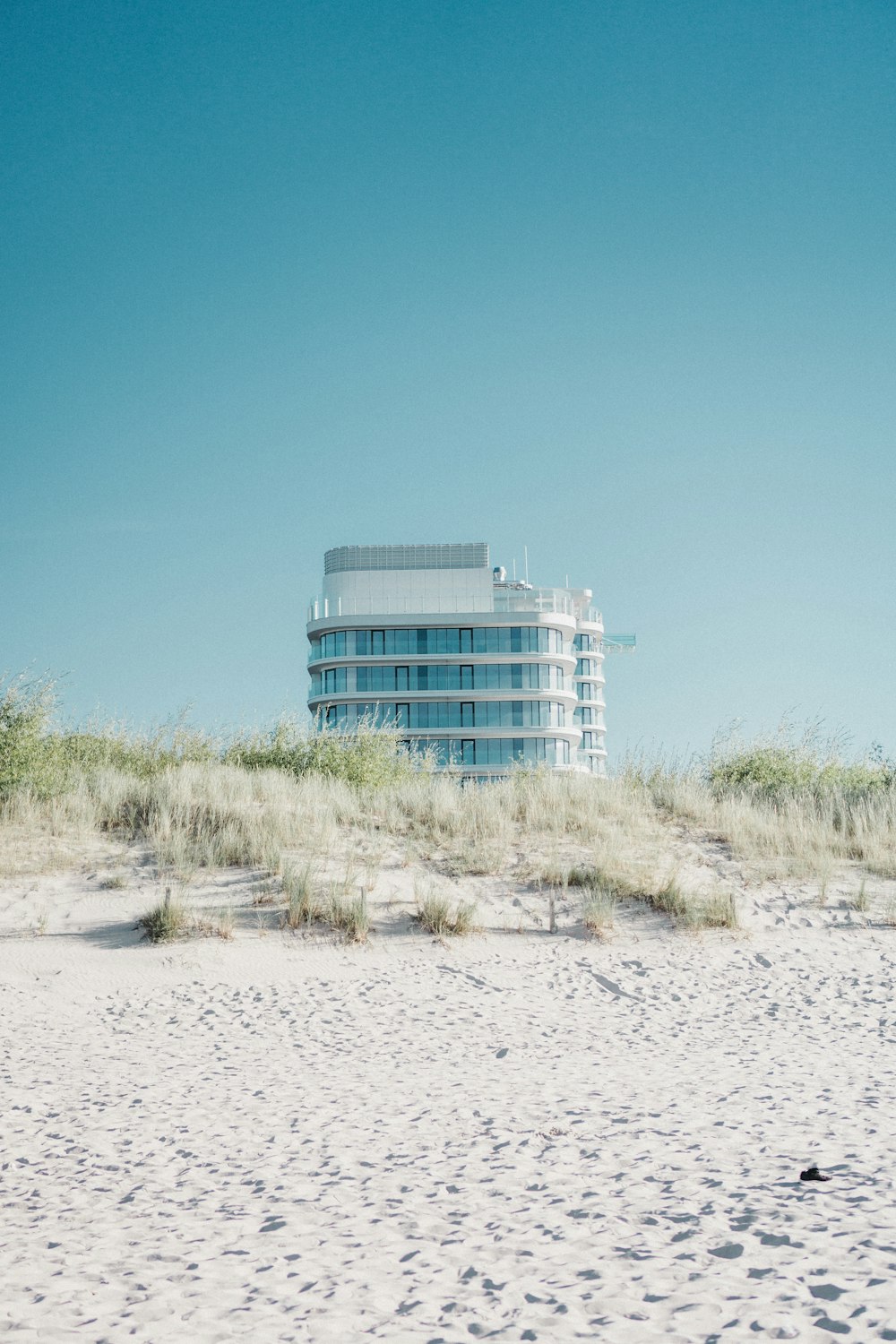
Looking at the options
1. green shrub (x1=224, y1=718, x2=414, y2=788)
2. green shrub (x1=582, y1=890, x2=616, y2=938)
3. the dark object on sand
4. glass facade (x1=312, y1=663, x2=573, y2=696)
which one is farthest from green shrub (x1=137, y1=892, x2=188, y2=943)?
glass facade (x1=312, y1=663, x2=573, y2=696)

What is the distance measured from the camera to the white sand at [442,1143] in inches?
128

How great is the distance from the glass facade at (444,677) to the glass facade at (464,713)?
3.46ft

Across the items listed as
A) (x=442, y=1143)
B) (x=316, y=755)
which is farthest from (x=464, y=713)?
(x=442, y=1143)

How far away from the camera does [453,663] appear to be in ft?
243

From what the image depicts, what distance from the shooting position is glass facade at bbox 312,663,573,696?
73.6 metres

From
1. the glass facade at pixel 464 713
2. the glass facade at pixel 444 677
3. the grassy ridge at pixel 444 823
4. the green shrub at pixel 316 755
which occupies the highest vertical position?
the glass facade at pixel 444 677

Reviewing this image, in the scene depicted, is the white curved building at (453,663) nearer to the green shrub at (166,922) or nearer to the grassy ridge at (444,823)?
the grassy ridge at (444,823)

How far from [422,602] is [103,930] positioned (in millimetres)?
66651

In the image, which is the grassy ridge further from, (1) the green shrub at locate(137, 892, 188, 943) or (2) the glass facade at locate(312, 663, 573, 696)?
(2) the glass facade at locate(312, 663, 573, 696)

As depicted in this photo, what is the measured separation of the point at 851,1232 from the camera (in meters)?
3.58

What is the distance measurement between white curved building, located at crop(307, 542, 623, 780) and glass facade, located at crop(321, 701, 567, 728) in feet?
0.21

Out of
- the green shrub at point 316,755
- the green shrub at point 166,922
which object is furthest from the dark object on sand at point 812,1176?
the green shrub at point 316,755

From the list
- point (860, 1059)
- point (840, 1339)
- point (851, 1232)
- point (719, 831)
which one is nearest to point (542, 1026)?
point (860, 1059)

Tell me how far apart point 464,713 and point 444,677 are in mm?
3079
